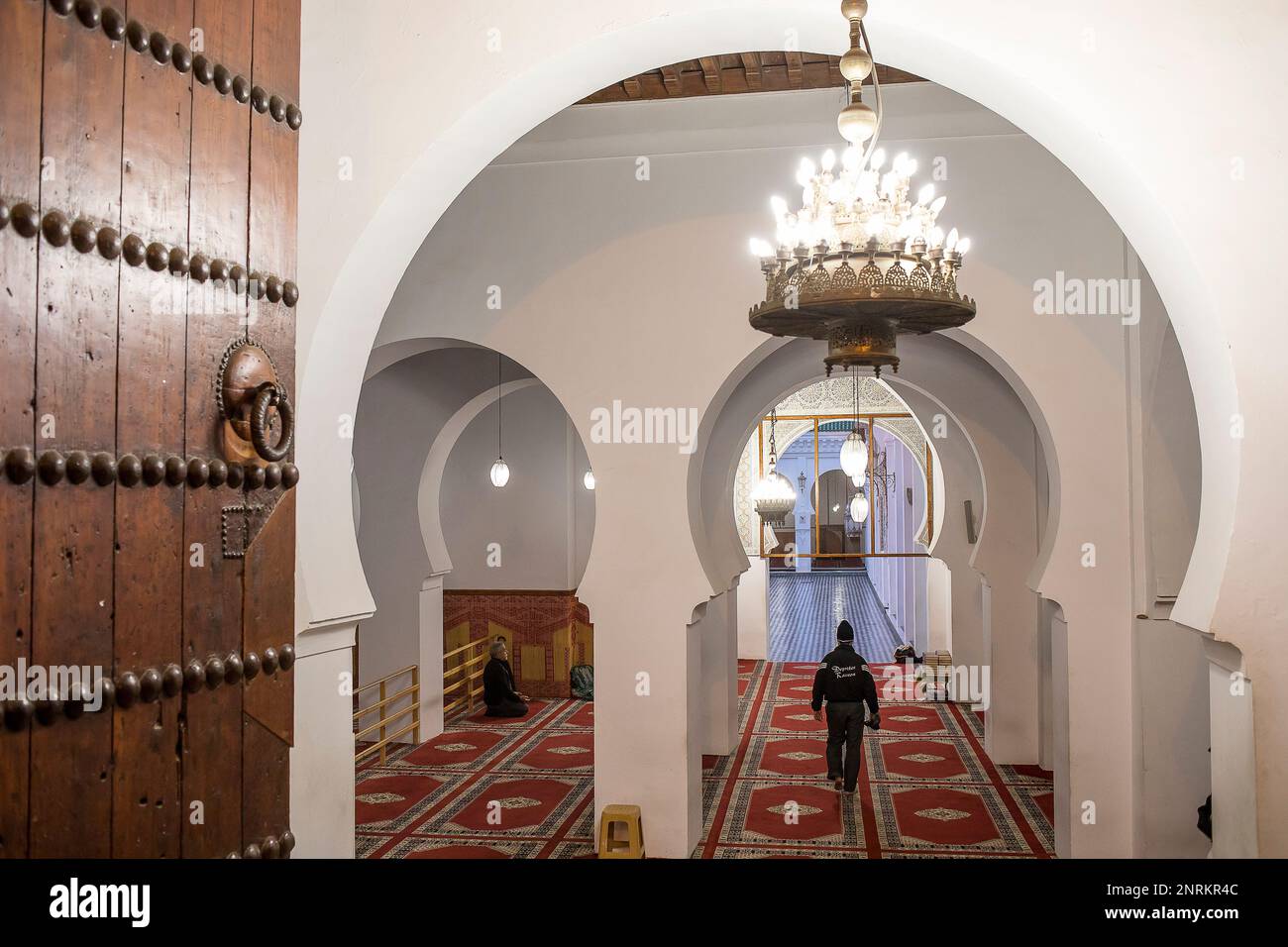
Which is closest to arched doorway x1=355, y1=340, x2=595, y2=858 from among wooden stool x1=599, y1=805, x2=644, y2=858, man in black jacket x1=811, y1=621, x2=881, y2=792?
wooden stool x1=599, y1=805, x2=644, y2=858

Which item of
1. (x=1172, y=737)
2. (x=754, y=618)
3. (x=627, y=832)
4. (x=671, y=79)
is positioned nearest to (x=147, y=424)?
(x=671, y=79)

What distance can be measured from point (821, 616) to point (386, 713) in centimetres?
1238

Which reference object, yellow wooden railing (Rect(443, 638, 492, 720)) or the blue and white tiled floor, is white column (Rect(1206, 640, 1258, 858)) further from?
the blue and white tiled floor

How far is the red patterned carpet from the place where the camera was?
22.6ft

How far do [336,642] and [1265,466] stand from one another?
247cm

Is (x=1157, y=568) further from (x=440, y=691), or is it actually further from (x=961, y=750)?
(x=440, y=691)

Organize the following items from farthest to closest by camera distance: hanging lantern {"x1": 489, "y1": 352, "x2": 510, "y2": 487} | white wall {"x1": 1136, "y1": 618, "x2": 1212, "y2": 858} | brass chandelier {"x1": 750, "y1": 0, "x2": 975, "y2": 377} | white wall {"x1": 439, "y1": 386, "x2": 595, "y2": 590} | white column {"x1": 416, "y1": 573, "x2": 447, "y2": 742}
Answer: white wall {"x1": 439, "y1": 386, "x2": 595, "y2": 590}
hanging lantern {"x1": 489, "y1": 352, "x2": 510, "y2": 487}
white column {"x1": 416, "y1": 573, "x2": 447, "y2": 742}
white wall {"x1": 1136, "y1": 618, "x2": 1212, "y2": 858}
brass chandelier {"x1": 750, "y1": 0, "x2": 975, "y2": 377}

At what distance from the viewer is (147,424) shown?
1.71 meters

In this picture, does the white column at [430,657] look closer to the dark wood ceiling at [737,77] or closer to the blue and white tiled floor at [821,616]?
the dark wood ceiling at [737,77]

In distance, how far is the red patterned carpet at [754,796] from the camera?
690 cm

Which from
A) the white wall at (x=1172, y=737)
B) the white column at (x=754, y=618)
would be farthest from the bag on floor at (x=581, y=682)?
the white wall at (x=1172, y=737)

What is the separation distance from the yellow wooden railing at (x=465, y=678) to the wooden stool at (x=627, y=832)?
539 cm

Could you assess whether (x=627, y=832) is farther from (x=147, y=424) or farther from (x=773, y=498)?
(x=773, y=498)

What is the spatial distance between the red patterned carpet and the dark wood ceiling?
179 inches
